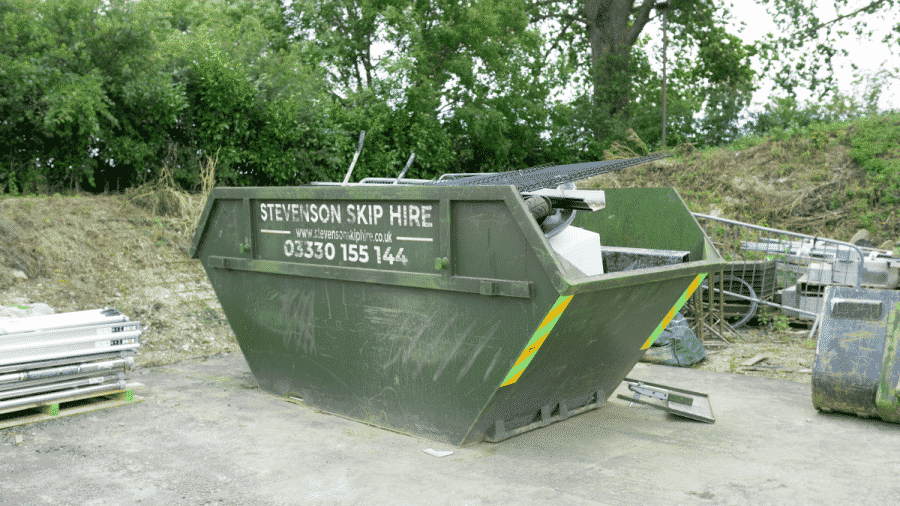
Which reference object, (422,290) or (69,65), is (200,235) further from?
(69,65)

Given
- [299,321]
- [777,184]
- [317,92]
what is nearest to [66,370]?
[299,321]

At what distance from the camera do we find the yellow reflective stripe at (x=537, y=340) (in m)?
3.92

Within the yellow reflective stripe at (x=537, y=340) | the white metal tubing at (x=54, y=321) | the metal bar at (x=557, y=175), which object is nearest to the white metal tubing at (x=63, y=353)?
the white metal tubing at (x=54, y=321)

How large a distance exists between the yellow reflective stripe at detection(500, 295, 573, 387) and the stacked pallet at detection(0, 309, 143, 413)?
2989mm

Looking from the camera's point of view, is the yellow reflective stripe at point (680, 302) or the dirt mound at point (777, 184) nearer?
the yellow reflective stripe at point (680, 302)

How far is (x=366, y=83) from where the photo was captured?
18.8 metres

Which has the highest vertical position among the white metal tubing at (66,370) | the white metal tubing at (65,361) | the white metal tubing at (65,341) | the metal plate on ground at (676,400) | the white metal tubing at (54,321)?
the white metal tubing at (54,321)

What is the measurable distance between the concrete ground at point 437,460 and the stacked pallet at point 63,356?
0.21m

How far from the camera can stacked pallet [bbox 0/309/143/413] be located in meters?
4.97

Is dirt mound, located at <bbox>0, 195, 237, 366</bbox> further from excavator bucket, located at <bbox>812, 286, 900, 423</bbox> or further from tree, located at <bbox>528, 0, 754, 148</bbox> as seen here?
tree, located at <bbox>528, 0, 754, 148</bbox>

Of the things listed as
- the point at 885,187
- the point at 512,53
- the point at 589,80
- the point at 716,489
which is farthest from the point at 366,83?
the point at 716,489

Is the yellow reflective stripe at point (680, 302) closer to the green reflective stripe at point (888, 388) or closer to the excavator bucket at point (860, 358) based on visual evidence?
the excavator bucket at point (860, 358)

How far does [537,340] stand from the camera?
4.07 meters

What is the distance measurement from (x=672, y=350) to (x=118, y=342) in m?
4.68
